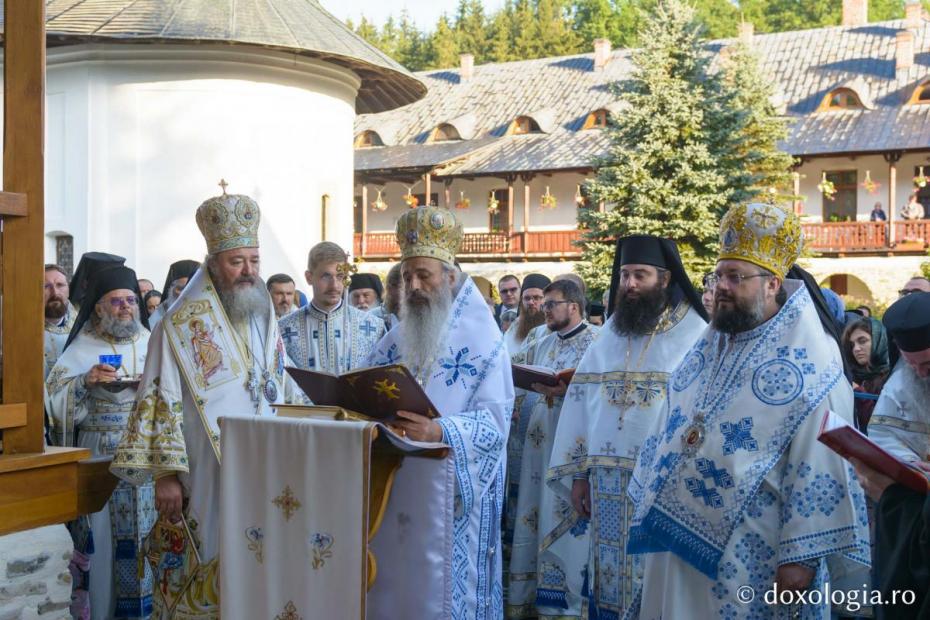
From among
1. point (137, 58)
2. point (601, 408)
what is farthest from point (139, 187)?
point (601, 408)

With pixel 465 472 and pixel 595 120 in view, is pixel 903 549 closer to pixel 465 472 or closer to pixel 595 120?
pixel 465 472

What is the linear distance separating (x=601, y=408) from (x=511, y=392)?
88 cm

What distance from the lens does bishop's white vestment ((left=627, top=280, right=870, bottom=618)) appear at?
378 centimetres

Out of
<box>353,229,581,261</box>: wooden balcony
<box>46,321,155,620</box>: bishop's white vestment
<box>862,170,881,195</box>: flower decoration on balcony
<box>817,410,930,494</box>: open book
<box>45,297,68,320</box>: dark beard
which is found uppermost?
<box>862,170,881,195</box>: flower decoration on balcony

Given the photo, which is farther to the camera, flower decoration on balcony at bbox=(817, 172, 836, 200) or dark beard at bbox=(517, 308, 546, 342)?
flower decoration on balcony at bbox=(817, 172, 836, 200)

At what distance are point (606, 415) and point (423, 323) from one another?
3.87ft

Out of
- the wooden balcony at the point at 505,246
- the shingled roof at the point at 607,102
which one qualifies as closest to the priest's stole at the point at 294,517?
the shingled roof at the point at 607,102

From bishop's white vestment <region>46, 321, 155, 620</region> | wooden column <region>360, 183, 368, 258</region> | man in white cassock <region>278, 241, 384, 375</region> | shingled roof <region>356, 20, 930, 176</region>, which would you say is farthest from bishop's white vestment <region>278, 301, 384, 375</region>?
wooden column <region>360, 183, 368, 258</region>

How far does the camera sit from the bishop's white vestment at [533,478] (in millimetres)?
6762

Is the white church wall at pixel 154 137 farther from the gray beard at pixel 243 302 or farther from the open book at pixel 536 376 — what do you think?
the gray beard at pixel 243 302

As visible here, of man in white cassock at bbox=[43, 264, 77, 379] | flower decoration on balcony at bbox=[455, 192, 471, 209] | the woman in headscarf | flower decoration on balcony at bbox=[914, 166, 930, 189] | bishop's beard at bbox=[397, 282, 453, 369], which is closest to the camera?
bishop's beard at bbox=[397, 282, 453, 369]

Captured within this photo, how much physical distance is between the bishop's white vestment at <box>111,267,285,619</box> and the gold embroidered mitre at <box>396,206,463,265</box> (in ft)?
2.35

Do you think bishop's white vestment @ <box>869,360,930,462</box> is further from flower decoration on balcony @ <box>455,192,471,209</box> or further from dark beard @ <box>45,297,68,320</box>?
flower decoration on balcony @ <box>455,192,471,209</box>

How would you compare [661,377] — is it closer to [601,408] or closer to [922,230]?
[601,408]
